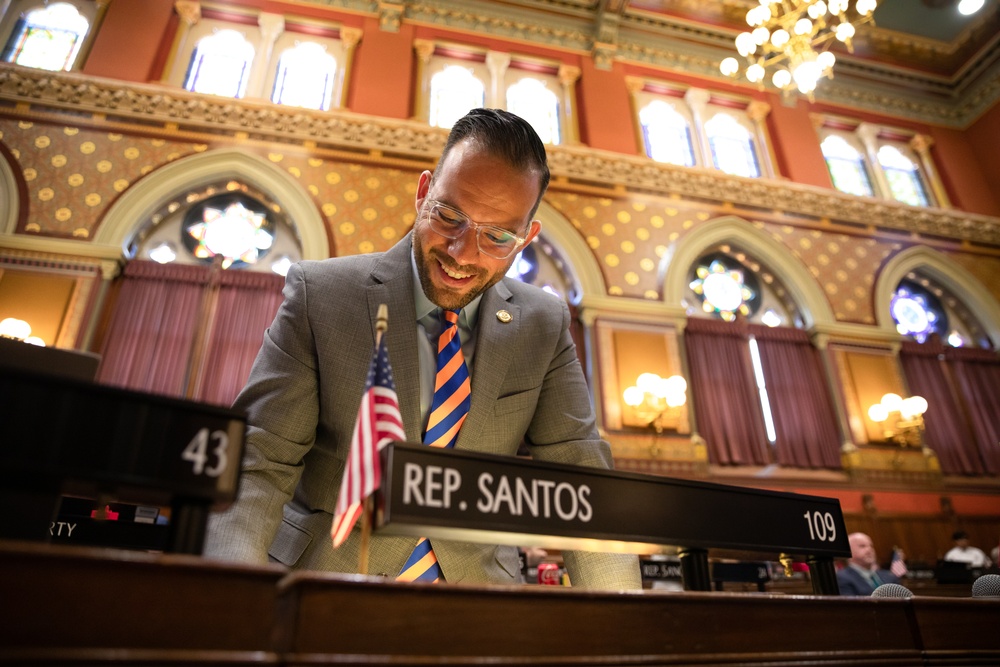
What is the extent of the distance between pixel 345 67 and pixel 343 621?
9.67 m

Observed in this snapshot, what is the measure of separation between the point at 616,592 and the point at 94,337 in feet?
24.3

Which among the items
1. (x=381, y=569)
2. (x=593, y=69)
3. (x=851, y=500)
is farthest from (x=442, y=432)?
(x=593, y=69)

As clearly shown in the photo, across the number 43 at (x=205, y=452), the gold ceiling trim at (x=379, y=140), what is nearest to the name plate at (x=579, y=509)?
the number 43 at (x=205, y=452)

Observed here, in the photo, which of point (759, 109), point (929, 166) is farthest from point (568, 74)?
point (929, 166)

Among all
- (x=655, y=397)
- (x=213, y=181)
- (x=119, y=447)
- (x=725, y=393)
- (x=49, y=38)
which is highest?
(x=49, y=38)

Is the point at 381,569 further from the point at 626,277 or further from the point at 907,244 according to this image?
the point at 907,244

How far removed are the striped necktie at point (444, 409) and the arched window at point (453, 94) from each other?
8068mm

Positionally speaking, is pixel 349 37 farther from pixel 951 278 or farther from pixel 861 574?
pixel 951 278

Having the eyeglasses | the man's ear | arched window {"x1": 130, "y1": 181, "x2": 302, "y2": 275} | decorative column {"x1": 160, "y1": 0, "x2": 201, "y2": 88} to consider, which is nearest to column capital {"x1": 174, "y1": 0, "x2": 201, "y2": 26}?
decorative column {"x1": 160, "y1": 0, "x2": 201, "y2": 88}

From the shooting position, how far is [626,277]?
28.1ft

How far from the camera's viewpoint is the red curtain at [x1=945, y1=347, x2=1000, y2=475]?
8805 mm

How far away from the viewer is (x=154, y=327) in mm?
7043

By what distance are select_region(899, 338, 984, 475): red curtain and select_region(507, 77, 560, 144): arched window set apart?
5996 millimetres

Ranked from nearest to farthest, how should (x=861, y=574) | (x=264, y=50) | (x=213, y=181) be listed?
(x=861, y=574) < (x=213, y=181) < (x=264, y=50)
